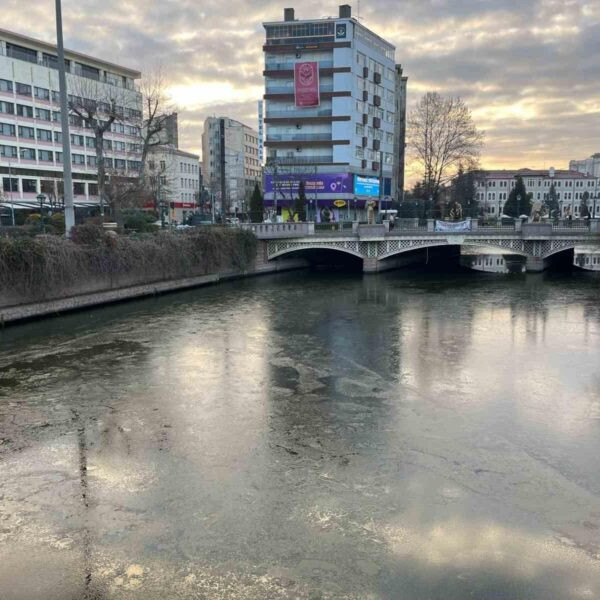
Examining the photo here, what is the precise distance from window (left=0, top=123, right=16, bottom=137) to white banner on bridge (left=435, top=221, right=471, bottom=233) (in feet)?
157

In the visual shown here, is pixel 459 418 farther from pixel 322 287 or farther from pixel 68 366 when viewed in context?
pixel 322 287

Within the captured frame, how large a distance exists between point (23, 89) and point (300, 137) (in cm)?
3088

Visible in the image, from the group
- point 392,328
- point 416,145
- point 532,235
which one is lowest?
point 392,328

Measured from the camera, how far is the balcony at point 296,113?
64312 millimetres

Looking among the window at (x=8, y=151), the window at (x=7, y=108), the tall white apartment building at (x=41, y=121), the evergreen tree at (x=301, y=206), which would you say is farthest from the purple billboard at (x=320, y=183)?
the window at (x=7, y=108)

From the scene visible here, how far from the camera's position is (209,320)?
24.7 m

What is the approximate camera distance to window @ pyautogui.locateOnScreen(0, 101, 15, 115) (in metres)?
61.8

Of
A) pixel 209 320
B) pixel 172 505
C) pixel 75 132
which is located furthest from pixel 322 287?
pixel 75 132

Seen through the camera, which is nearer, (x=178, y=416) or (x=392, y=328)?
(x=178, y=416)

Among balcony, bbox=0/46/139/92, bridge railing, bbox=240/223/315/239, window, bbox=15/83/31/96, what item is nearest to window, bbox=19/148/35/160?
window, bbox=15/83/31/96

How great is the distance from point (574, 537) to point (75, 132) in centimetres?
7344

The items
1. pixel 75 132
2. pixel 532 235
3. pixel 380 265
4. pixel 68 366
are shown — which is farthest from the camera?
pixel 75 132

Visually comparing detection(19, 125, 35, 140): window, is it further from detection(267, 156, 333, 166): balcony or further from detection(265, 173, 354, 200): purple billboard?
detection(265, 173, 354, 200): purple billboard

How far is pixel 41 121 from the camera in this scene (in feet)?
218
